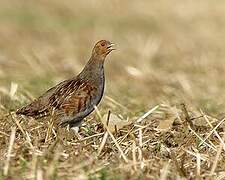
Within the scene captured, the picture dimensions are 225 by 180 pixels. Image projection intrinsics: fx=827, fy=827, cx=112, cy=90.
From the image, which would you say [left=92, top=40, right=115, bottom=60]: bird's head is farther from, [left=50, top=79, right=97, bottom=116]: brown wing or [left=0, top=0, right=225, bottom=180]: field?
[left=0, top=0, right=225, bottom=180]: field

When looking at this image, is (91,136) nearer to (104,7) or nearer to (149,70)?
(149,70)

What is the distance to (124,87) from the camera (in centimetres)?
1163

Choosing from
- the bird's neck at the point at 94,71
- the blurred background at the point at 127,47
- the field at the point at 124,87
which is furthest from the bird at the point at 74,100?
the blurred background at the point at 127,47

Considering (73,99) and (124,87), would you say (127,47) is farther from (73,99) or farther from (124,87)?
(73,99)

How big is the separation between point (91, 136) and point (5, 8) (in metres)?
15.7

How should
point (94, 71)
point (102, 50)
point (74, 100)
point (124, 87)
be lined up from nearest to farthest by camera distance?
point (74, 100), point (94, 71), point (102, 50), point (124, 87)

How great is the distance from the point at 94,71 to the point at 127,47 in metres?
9.91

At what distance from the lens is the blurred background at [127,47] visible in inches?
431

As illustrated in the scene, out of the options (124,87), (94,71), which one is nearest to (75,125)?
(94,71)

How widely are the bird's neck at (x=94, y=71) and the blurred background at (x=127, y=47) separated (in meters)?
1.27

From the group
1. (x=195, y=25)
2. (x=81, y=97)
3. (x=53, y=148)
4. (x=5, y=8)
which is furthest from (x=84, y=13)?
(x=53, y=148)

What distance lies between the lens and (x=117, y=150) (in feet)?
19.9

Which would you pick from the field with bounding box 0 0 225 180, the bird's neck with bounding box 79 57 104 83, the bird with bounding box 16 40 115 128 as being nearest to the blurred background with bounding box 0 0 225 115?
the field with bounding box 0 0 225 180

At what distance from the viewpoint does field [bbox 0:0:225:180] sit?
555 centimetres
